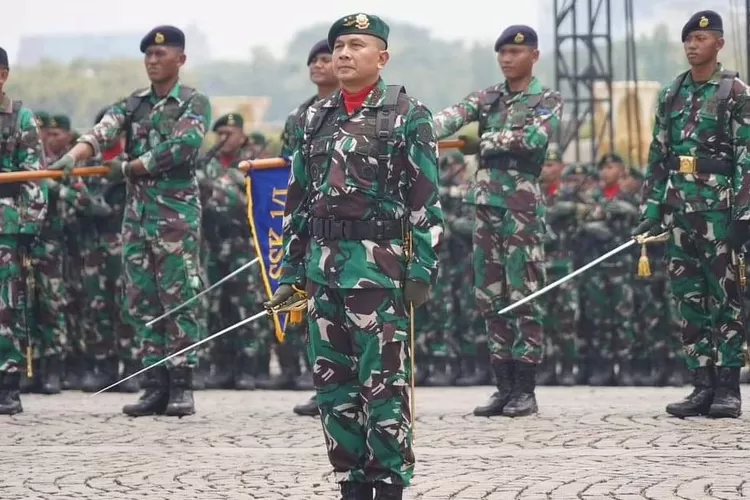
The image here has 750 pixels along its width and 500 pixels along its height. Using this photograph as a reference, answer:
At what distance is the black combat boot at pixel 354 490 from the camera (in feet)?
22.5

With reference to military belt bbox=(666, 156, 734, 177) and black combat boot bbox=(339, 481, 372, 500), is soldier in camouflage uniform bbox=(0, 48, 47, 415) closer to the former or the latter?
military belt bbox=(666, 156, 734, 177)

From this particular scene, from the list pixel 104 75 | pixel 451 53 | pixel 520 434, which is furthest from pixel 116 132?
pixel 451 53

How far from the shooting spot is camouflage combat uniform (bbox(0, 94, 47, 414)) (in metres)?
11.1

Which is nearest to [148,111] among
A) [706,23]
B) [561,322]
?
[706,23]

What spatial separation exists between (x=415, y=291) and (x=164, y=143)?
4213 mm

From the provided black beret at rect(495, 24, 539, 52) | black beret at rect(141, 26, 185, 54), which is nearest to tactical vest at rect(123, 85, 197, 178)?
black beret at rect(141, 26, 185, 54)

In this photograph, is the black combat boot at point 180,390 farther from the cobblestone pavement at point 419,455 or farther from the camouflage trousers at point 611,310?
the camouflage trousers at point 611,310

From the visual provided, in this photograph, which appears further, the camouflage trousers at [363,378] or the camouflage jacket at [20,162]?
the camouflage jacket at [20,162]

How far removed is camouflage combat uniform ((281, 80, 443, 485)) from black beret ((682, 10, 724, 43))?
12.1ft

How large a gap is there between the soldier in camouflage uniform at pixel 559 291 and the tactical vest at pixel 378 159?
8176 mm

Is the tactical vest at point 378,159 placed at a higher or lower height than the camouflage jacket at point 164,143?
lower

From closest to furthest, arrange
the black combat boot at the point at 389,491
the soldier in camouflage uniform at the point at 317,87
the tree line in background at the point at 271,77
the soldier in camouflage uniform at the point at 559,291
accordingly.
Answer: the black combat boot at the point at 389,491
the soldier in camouflage uniform at the point at 317,87
the soldier in camouflage uniform at the point at 559,291
the tree line in background at the point at 271,77

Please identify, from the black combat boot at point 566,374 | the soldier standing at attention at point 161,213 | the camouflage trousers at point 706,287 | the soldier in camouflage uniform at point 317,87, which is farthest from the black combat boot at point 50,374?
the camouflage trousers at point 706,287

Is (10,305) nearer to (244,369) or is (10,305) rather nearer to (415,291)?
(244,369)
